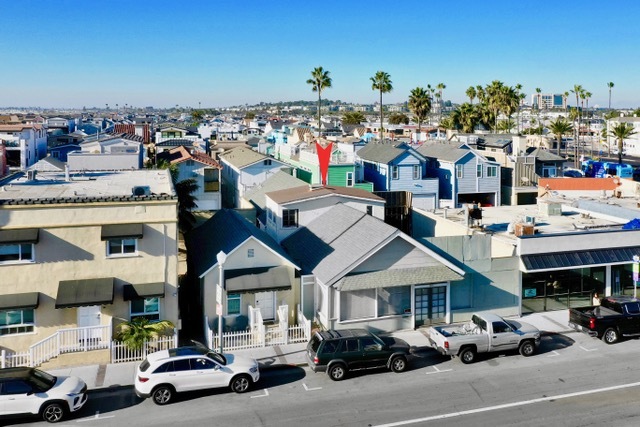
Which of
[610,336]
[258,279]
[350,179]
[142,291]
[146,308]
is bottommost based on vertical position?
[610,336]

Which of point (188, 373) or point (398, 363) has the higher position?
point (188, 373)

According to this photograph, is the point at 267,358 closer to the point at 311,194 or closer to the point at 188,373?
the point at 188,373

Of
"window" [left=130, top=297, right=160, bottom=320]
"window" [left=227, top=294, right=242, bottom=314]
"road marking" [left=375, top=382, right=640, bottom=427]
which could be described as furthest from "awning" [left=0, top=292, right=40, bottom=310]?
"road marking" [left=375, top=382, right=640, bottom=427]

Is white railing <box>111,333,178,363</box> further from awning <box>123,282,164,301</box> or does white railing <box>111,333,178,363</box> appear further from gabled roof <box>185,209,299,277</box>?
gabled roof <box>185,209,299,277</box>

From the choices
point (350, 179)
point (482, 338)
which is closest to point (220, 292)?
point (482, 338)

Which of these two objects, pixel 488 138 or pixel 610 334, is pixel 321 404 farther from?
pixel 488 138

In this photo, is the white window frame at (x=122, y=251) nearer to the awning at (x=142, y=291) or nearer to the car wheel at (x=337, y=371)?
the awning at (x=142, y=291)

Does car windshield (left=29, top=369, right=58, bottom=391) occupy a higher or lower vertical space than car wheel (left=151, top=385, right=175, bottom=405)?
higher
